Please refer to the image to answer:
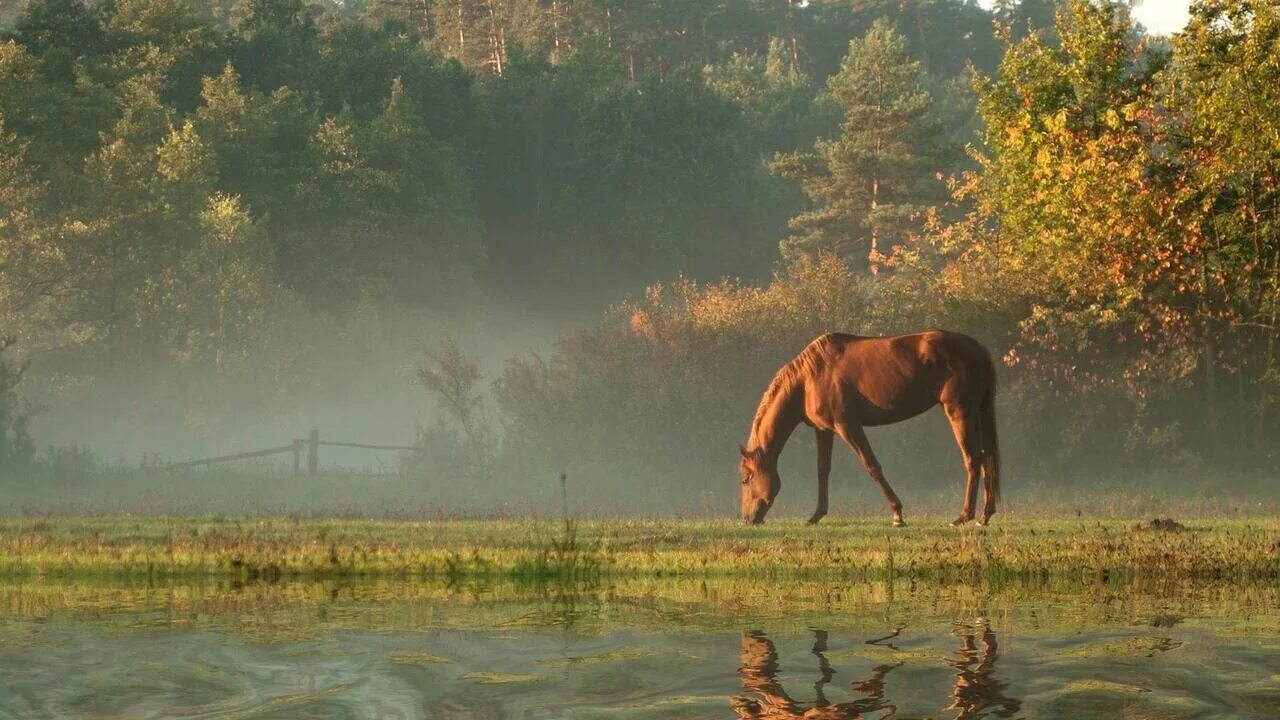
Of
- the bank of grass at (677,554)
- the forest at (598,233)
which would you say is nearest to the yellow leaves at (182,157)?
the forest at (598,233)

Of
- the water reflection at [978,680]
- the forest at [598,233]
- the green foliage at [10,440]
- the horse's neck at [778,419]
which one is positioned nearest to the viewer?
the water reflection at [978,680]

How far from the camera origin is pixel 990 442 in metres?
24.9

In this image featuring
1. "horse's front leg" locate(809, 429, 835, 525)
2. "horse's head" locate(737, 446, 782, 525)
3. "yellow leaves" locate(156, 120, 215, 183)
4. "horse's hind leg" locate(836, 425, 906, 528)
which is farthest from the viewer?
"yellow leaves" locate(156, 120, 215, 183)

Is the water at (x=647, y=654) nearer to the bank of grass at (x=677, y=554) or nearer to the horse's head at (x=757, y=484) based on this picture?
the bank of grass at (x=677, y=554)

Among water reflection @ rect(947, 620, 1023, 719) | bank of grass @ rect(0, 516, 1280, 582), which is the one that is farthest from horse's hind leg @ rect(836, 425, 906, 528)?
water reflection @ rect(947, 620, 1023, 719)

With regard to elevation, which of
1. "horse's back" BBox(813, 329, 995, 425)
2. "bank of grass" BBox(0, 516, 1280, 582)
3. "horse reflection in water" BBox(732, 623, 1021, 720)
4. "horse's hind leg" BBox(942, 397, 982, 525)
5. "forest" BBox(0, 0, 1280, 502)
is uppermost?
"forest" BBox(0, 0, 1280, 502)

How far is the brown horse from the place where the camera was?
25234mm

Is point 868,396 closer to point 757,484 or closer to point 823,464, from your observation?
point 823,464

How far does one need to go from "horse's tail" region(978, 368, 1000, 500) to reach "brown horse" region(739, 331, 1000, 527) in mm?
16

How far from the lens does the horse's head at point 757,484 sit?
2598 cm

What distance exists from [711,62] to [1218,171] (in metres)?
100

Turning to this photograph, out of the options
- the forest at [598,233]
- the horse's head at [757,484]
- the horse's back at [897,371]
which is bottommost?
the horse's head at [757,484]

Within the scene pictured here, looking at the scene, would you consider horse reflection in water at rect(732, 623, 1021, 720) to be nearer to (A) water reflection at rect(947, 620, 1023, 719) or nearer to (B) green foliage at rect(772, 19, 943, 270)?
(A) water reflection at rect(947, 620, 1023, 719)

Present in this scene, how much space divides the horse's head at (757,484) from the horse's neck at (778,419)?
0.58 ft
